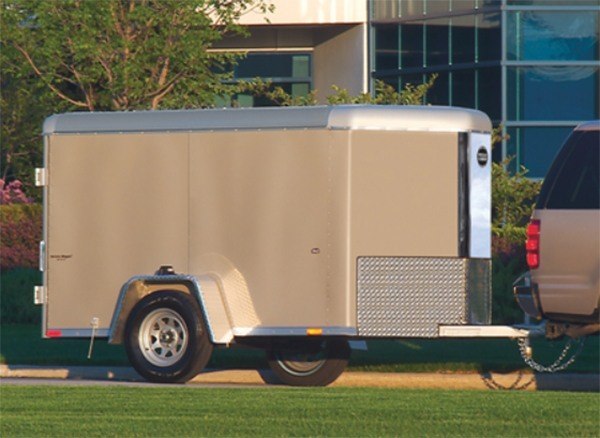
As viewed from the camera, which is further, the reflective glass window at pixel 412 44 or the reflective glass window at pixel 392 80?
the reflective glass window at pixel 392 80

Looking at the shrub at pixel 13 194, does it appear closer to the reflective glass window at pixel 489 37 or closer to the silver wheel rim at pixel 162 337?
the reflective glass window at pixel 489 37

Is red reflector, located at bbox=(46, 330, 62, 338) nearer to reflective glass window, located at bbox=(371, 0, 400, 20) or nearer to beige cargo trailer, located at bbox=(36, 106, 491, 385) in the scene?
A: beige cargo trailer, located at bbox=(36, 106, 491, 385)

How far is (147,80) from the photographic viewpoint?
2998 cm

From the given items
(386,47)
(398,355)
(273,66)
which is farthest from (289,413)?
(273,66)

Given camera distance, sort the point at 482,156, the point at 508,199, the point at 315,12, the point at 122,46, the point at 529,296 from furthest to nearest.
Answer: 1. the point at 315,12
2. the point at 122,46
3. the point at 508,199
4. the point at 482,156
5. the point at 529,296

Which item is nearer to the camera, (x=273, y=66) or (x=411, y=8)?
(x=411, y=8)

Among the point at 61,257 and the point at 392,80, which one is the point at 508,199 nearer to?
the point at 392,80

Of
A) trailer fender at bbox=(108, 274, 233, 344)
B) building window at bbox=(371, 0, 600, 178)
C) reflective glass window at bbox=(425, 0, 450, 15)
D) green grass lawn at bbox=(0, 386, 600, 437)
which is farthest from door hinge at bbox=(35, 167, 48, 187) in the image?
reflective glass window at bbox=(425, 0, 450, 15)

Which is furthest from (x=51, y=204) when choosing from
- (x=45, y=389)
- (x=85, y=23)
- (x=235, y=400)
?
(x=85, y=23)

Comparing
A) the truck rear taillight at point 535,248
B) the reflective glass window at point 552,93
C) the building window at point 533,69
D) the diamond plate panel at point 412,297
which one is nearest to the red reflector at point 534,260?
the truck rear taillight at point 535,248

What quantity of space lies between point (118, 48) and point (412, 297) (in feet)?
50.6

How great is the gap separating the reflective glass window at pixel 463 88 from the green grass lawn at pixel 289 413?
22.8m

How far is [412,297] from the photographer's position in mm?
15492

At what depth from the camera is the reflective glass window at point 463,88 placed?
122ft
